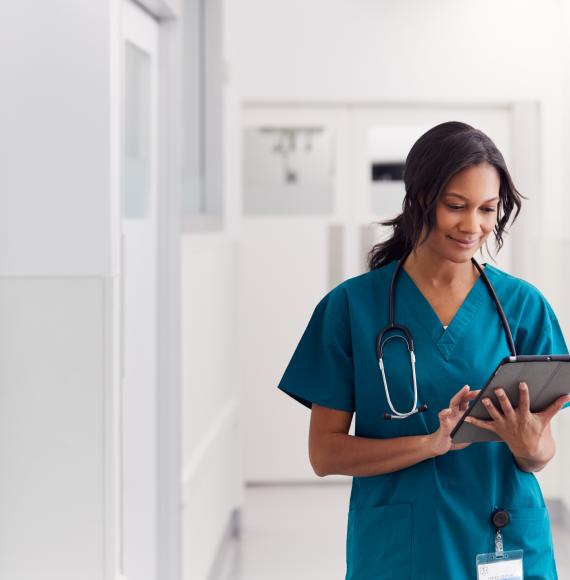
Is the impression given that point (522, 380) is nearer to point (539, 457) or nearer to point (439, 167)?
point (539, 457)

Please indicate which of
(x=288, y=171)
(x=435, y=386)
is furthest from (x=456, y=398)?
(x=288, y=171)

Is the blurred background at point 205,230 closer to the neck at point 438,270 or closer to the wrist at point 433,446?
the neck at point 438,270

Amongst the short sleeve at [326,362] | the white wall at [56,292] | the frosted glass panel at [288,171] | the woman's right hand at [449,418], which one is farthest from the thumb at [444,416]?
the frosted glass panel at [288,171]

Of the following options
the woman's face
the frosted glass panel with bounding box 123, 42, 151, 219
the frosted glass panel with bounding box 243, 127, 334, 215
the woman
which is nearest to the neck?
the woman

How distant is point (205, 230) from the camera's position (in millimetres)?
3445

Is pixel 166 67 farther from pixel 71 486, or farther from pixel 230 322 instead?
pixel 230 322

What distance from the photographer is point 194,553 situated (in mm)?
3037

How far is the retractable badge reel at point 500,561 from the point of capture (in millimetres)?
1441

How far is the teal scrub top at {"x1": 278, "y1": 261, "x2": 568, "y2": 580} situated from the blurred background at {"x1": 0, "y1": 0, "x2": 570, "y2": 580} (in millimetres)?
569

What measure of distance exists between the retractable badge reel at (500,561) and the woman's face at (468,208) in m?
0.40

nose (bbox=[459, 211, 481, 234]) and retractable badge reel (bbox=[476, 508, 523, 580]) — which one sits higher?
nose (bbox=[459, 211, 481, 234])

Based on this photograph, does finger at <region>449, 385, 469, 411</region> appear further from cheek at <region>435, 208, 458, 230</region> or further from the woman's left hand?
cheek at <region>435, 208, 458, 230</region>

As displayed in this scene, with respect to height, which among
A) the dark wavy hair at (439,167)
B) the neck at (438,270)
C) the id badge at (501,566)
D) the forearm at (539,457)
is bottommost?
the id badge at (501,566)

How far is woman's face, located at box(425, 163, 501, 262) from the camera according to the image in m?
1.40
